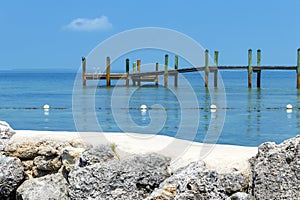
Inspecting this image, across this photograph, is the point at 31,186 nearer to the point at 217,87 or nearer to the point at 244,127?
the point at 244,127

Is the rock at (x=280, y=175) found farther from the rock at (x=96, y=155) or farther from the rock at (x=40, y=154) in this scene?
the rock at (x=40, y=154)

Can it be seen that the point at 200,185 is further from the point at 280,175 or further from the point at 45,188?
the point at 45,188

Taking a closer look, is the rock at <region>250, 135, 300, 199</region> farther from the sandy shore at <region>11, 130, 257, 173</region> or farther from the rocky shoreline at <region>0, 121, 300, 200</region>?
the sandy shore at <region>11, 130, 257, 173</region>

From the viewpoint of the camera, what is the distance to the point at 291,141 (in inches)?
179

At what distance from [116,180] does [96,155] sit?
0.41 metres

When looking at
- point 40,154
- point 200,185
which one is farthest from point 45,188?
point 200,185

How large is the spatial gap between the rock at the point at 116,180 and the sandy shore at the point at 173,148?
322 millimetres

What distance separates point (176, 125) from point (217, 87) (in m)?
21.9

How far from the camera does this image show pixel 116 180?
16.4 ft

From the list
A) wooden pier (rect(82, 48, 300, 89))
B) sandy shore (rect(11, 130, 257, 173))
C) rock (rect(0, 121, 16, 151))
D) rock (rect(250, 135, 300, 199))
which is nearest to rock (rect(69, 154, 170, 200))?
sandy shore (rect(11, 130, 257, 173))

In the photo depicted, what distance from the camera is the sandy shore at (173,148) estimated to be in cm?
509

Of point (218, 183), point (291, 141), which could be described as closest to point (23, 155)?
point (218, 183)

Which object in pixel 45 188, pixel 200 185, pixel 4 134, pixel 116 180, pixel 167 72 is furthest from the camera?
pixel 167 72

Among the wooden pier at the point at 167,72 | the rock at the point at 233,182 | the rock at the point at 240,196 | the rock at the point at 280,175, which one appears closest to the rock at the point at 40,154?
the rock at the point at 233,182
